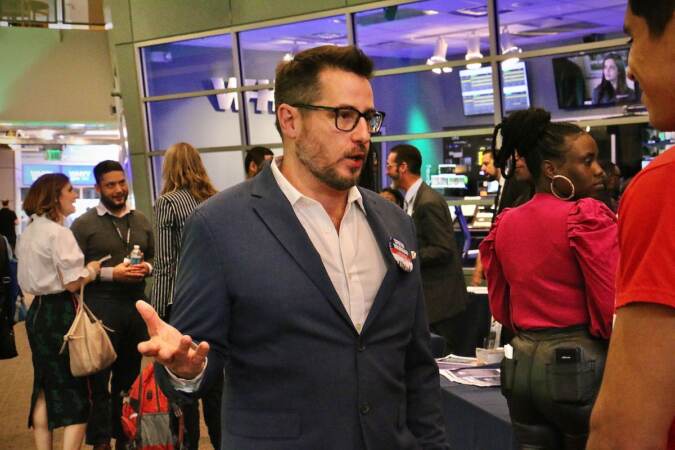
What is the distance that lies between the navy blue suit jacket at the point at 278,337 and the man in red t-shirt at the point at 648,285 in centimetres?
79

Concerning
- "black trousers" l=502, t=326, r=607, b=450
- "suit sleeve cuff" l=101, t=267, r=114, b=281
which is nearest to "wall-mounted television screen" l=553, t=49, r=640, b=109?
"suit sleeve cuff" l=101, t=267, r=114, b=281

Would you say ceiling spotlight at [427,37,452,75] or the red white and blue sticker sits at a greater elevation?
ceiling spotlight at [427,37,452,75]

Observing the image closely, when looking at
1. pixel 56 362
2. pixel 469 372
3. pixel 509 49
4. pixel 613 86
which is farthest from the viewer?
pixel 509 49

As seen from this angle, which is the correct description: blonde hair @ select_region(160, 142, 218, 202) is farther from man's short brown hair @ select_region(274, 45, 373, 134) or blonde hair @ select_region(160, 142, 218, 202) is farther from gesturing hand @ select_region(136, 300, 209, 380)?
gesturing hand @ select_region(136, 300, 209, 380)

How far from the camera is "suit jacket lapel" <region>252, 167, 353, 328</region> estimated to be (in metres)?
2.03

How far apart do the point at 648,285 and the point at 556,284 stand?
177 centimetres

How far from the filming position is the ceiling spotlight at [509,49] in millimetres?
8969

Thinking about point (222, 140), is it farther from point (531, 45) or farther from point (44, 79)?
point (44, 79)

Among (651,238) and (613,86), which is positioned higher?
(613,86)

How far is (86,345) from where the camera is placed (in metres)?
4.92

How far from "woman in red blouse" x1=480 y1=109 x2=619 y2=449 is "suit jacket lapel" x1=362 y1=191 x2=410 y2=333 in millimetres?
881

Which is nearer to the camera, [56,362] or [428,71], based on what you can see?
[56,362]

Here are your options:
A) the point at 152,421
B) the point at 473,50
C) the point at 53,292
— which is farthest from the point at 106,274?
the point at 473,50

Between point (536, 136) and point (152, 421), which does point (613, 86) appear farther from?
point (152, 421)
